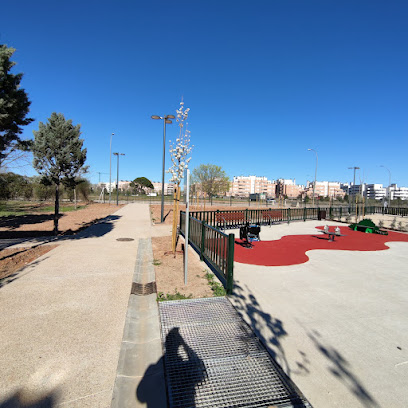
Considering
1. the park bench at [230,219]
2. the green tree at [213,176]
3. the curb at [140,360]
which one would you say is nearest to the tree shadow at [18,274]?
the curb at [140,360]

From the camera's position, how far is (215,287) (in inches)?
198

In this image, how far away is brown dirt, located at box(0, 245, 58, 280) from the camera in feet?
19.9

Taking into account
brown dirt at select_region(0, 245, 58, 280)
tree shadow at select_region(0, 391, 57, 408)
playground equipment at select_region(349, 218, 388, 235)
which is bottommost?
brown dirt at select_region(0, 245, 58, 280)

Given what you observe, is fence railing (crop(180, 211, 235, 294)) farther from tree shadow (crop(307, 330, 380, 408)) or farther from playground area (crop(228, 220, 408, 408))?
tree shadow (crop(307, 330, 380, 408))

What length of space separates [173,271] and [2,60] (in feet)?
21.7

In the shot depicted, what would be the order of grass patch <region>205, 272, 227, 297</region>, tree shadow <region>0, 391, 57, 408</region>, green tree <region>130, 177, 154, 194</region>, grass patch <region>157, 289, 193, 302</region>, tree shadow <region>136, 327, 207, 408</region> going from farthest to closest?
green tree <region>130, 177, 154, 194</region>
grass patch <region>205, 272, 227, 297</region>
grass patch <region>157, 289, 193, 302</region>
tree shadow <region>136, 327, 207, 408</region>
tree shadow <region>0, 391, 57, 408</region>

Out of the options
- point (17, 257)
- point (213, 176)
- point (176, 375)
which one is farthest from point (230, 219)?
point (213, 176)

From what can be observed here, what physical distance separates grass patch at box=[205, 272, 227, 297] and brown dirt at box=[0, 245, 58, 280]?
470cm

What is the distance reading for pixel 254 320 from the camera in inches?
149

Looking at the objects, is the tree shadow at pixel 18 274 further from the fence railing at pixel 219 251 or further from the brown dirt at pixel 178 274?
the fence railing at pixel 219 251

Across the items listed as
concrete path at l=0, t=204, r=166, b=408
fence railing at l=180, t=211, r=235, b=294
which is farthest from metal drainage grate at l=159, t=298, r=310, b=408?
fence railing at l=180, t=211, r=235, b=294

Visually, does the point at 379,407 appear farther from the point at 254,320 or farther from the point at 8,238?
the point at 8,238

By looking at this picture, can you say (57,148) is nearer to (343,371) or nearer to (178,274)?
(178,274)

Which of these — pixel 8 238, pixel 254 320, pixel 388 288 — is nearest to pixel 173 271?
pixel 254 320
